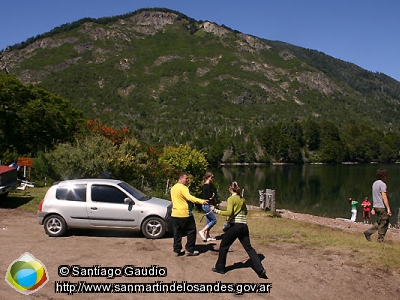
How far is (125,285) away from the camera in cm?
680

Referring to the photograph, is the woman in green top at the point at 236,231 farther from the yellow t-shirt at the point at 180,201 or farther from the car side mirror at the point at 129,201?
the car side mirror at the point at 129,201

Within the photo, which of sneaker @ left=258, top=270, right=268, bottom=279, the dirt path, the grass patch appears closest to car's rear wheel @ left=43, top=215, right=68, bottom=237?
the dirt path

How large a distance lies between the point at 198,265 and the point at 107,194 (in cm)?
342

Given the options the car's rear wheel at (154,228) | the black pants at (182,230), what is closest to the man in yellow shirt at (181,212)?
the black pants at (182,230)

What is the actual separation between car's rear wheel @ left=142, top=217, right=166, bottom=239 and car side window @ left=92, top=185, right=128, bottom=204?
0.89 metres

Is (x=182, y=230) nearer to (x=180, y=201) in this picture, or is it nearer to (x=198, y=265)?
(x=180, y=201)

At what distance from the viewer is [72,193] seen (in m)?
10.4

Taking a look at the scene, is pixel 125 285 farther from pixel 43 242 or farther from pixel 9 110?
pixel 9 110

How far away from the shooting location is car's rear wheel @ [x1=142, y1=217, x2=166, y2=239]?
10.3 metres

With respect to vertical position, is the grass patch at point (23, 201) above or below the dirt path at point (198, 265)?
above

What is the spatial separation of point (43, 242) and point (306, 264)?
6.17m

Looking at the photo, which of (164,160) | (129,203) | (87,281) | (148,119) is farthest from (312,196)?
(148,119)

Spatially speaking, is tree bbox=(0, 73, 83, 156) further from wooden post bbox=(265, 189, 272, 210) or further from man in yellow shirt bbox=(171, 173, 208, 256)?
man in yellow shirt bbox=(171, 173, 208, 256)

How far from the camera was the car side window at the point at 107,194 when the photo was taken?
1029cm
